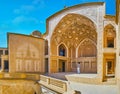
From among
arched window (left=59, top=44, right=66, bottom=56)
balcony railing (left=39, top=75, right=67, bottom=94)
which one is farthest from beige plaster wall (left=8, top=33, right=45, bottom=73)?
balcony railing (left=39, top=75, right=67, bottom=94)

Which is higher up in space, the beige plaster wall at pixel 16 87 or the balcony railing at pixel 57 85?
the balcony railing at pixel 57 85

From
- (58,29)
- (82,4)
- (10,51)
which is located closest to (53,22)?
(58,29)

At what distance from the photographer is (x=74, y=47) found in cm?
2395

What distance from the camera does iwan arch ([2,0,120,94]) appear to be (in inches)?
540

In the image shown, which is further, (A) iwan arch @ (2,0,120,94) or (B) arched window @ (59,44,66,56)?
(B) arched window @ (59,44,66,56)

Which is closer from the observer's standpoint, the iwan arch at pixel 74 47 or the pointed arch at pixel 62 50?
the iwan arch at pixel 74 47

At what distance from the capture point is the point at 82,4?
16281 mm

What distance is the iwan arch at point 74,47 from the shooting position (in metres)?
13.7

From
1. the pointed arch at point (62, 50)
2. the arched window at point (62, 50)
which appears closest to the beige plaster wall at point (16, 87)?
the pointed arch at point (62, 50)

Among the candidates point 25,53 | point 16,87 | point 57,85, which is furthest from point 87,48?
point 57,85

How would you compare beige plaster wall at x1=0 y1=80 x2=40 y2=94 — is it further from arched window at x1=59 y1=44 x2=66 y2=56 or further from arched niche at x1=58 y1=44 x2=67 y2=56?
arched window at x1=59 y1=44 x2=66 y2=56

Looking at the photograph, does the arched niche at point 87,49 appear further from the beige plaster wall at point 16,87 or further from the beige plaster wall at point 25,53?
the beige plaster wall at point 16,87

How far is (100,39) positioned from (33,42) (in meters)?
8.94

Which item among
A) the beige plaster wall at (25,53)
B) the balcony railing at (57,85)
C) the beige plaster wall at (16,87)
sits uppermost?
the beige plaster wall at (25,53)
